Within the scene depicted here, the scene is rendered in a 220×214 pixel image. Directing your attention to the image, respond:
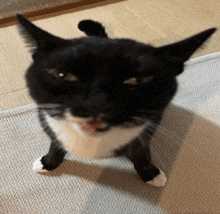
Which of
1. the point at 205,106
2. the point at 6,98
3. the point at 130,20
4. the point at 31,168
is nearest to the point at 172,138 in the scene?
the point at 205,106

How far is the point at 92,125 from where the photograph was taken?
0.52 metres

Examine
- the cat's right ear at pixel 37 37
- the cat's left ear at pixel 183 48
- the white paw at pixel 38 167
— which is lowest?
the white paw at pixel 38 167

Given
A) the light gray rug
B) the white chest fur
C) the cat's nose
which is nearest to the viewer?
the cat's nose

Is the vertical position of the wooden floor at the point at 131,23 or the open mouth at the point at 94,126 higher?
the open mouth at the point at 94,126

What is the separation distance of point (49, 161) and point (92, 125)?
317 millimetres

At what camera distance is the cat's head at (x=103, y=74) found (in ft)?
1.51

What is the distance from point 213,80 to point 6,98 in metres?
0.90

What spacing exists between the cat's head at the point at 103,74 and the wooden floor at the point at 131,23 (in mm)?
686

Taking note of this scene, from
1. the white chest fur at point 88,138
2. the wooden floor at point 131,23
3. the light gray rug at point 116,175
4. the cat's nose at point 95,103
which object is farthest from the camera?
the wooden floor at point 131,23

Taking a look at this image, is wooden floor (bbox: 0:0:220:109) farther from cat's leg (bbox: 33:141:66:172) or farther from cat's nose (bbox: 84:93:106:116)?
cat's nose (bbox: 84:93:106:116)

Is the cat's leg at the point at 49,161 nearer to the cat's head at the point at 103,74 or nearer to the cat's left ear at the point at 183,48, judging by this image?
the cat's head at the point at 103,74

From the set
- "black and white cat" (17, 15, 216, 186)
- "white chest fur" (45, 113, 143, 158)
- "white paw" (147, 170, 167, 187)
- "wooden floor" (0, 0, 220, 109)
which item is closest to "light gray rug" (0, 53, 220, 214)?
"white paw" (147, 170, 167, 187)

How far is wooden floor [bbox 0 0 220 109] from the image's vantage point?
1235 mm

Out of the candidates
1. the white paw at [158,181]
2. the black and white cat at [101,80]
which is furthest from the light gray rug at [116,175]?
the black and white cat at [101,80]
